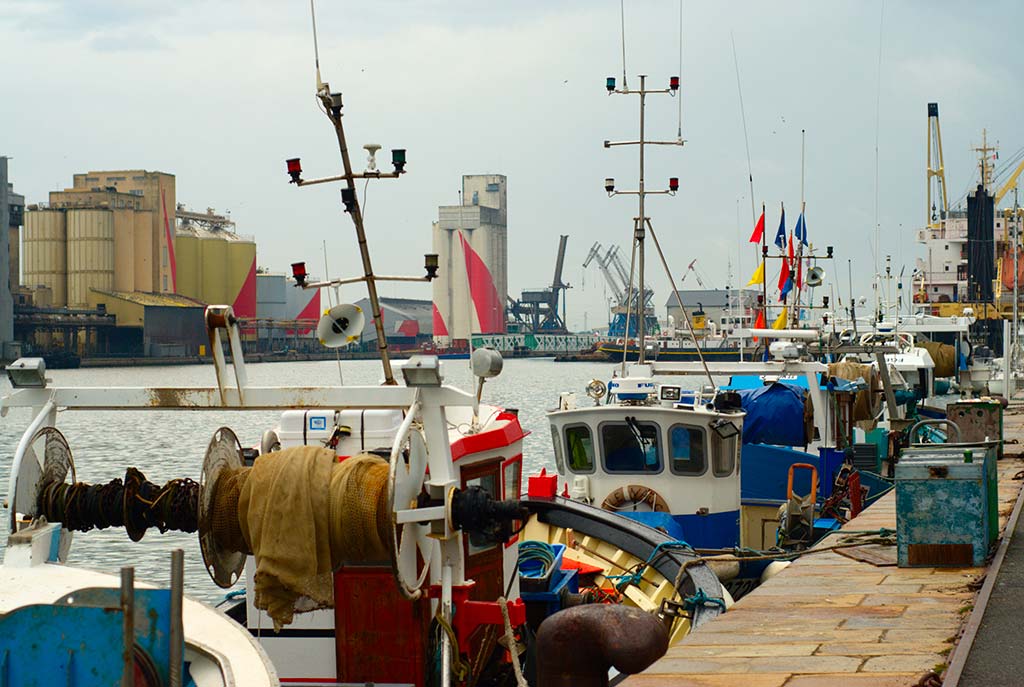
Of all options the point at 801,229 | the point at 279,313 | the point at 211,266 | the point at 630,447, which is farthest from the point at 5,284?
the point at 630,447

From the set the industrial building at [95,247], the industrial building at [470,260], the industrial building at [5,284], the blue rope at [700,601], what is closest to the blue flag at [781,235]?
the industrial building at [470,260]

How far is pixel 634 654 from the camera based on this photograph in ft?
25.0

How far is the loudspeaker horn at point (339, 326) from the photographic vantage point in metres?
11.0

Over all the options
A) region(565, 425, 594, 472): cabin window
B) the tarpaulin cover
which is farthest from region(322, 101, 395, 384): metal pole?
the tarpaulin cover

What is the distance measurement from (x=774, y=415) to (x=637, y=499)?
3993 millimetres

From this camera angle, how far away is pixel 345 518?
8.29 metres

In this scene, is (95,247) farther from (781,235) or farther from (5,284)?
(781,235)

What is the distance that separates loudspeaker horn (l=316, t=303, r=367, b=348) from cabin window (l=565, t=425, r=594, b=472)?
8.34 metres

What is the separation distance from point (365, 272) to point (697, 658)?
18.2 feet

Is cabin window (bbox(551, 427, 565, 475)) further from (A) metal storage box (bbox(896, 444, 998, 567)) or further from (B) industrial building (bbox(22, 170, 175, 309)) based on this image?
(B) industrial building (bbox(22, 170, 175, 309))

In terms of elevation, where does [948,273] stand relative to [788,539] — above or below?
above

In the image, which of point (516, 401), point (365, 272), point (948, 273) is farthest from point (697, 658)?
point (948, 273)

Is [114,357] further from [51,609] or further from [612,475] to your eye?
[51,609]

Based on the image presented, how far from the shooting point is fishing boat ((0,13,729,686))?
8.28 metres
